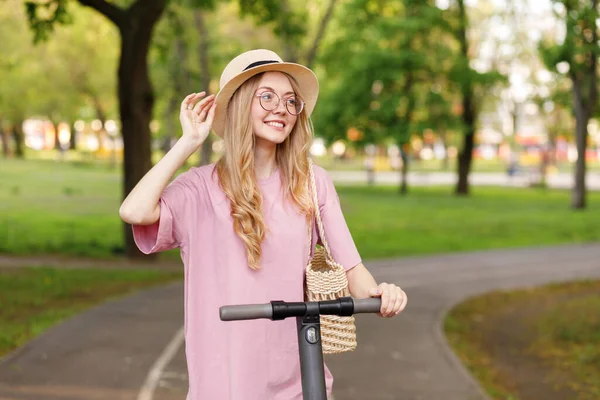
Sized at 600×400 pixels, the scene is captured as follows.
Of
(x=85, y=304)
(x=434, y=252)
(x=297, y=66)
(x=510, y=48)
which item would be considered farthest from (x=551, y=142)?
(x=297, y=66)

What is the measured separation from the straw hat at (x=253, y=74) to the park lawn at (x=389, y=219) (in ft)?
46.6

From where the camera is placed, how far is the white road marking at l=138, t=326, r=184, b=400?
7148 mm

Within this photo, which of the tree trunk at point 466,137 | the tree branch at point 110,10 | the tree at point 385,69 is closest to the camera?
the tree branch at point 110,10

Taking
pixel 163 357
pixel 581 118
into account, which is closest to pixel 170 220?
pixel 163 357

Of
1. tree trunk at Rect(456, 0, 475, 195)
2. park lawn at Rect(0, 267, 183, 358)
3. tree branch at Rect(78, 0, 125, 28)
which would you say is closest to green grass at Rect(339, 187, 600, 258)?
tree trunk at Rect(456, 0, 475, 195)

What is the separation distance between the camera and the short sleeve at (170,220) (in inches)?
114

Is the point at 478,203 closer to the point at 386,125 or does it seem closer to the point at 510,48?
the point at 386,125

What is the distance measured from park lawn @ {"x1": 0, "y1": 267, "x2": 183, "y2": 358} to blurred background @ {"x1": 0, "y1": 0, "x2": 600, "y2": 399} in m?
0.05

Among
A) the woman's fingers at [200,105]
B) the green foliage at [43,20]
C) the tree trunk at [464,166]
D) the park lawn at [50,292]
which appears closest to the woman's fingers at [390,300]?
the woman's fingers at [200,105]

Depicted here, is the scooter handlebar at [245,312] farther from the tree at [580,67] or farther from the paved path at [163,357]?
the tree at [580,67]

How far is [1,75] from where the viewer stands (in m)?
53.8

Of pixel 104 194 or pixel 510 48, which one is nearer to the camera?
pixel 104 194

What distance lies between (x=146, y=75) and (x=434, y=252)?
6.76m

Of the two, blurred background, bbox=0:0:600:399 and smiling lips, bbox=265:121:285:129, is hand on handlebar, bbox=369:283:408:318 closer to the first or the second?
smiling lips, bbox=265:121:285:129
